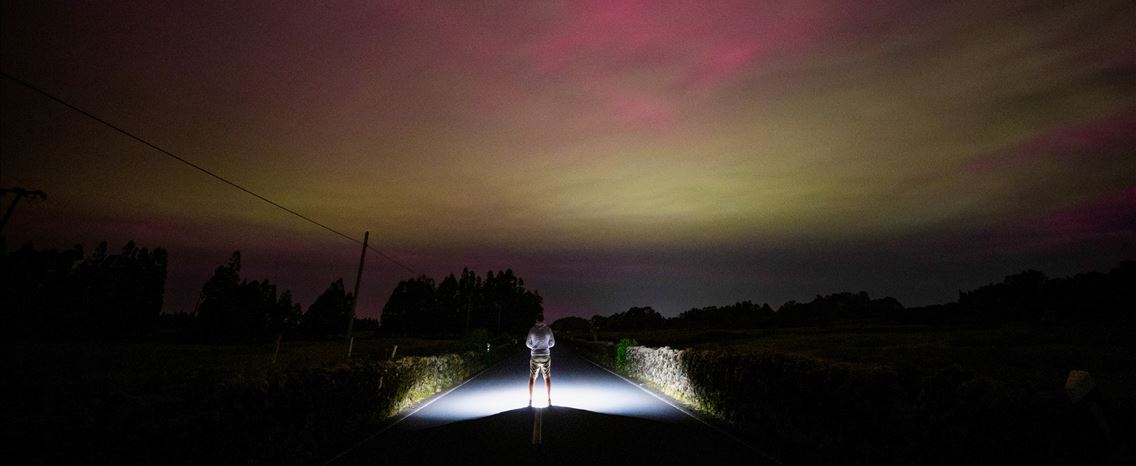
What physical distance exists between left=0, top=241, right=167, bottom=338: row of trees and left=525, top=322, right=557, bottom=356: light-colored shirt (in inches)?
2952

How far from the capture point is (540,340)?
11430 mm

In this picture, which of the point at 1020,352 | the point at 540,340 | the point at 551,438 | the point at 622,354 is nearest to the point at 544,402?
the point at 540,340

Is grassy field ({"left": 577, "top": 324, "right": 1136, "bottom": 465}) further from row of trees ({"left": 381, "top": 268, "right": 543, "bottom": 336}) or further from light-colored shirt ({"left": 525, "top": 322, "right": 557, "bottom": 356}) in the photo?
row of trees ({"left": 381, "top": 268, "right": 543, "bottom": 336})

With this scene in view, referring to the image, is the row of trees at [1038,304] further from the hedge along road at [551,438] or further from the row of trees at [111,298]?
the row of trees at [111,298]

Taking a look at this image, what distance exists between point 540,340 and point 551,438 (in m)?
3.70

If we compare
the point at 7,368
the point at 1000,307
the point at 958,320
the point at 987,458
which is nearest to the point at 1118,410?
the point at 987,458

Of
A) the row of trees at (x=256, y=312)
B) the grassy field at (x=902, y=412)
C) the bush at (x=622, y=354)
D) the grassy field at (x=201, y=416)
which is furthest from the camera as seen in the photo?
the row of trees at (x=256, y=312)

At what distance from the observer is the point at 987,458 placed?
17.7 ft

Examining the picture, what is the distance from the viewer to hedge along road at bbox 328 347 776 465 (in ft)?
22.5

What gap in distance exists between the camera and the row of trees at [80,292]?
63625 millimetres

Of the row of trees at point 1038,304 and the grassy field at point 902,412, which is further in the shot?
the row of trees at point 1038,304

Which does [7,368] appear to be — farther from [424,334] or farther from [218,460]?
[424,334]

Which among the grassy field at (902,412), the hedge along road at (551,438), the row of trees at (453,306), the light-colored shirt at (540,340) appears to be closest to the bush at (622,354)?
the hedge along road at (551,438)

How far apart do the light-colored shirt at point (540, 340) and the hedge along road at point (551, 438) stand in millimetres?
1324
